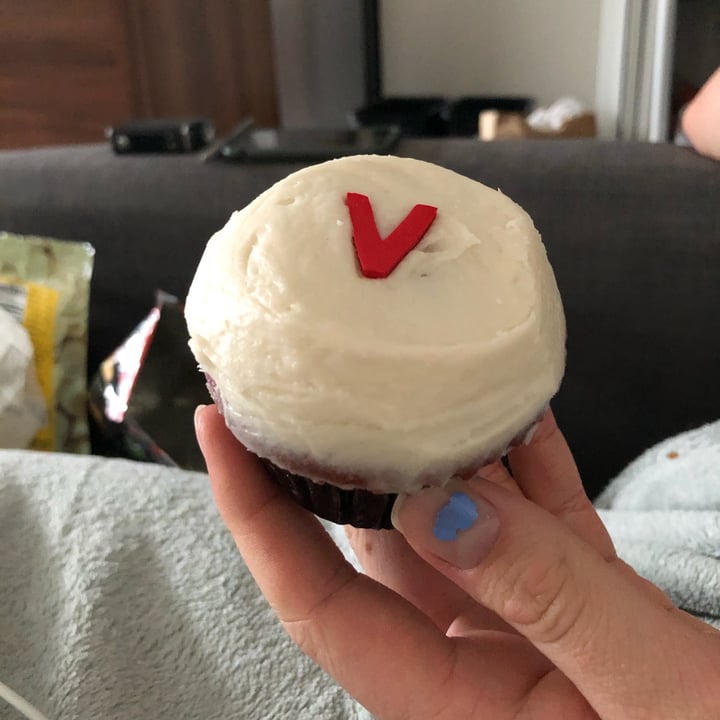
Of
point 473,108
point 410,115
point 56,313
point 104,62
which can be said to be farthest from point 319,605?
point 473,108

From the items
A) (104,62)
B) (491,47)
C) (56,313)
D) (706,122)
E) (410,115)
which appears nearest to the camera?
(706,122)

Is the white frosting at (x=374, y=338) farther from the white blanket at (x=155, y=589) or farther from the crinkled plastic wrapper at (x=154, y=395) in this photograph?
the crinkled plastic wrapper at (x=154, y=395)

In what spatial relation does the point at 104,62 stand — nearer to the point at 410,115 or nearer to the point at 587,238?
the point at 410,115

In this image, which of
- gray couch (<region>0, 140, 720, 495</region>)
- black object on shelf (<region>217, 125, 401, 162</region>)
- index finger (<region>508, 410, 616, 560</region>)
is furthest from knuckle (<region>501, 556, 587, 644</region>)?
black object on shelf (<region>217, 125, 401, 162</region>)

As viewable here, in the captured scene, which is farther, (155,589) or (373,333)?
(155,589)

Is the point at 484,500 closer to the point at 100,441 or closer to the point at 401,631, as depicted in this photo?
the point at 401,631

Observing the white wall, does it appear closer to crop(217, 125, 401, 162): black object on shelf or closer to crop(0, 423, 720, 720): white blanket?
crop(217, 125, 401, 162): black object on shelf
